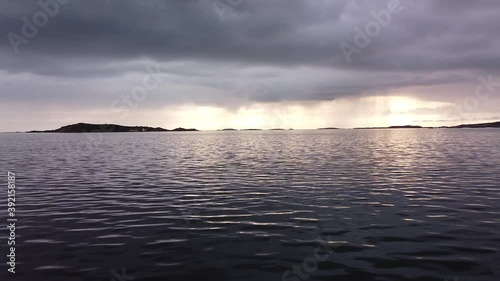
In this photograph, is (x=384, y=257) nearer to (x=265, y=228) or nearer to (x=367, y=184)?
(x=265, y=228)

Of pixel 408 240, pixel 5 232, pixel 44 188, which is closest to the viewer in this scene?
pixel 408 240

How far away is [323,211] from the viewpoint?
68.7ft

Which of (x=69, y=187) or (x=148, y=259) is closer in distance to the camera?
(x=148, y=259)

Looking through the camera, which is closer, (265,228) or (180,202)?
(265,228)

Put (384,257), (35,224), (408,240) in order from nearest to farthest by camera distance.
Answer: (384,257) < (408,240) < (35,224)

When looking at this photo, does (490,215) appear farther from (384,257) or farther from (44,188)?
(44,188)

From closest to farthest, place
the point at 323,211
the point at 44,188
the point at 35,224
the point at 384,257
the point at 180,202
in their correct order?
the point at 384,257, the point at 35,224, the point at 323,211, the point at 180,202, the point at 44,188

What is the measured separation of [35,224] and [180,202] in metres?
8.49

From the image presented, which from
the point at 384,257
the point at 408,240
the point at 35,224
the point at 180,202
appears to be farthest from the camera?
the point at 180,202

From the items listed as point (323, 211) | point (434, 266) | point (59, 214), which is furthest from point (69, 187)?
point (434, 266)

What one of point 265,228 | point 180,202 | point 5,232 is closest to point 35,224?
point 5,232

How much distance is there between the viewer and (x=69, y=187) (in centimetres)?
3038

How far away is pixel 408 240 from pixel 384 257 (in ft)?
8.70

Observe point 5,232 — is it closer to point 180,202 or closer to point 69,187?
point 180,202
